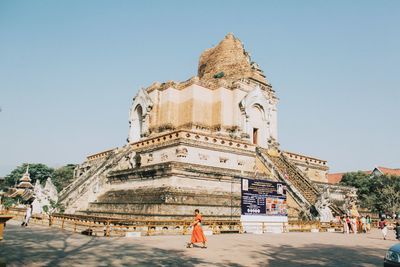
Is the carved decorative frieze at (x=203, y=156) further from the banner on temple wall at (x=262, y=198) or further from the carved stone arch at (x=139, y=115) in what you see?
the carved stone arch at (x=139, y=115)

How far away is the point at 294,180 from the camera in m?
25.5

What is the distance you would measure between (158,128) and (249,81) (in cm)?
973

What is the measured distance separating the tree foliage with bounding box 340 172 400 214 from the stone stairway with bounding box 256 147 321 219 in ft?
71.2

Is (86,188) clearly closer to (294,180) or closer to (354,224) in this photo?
(294,180)

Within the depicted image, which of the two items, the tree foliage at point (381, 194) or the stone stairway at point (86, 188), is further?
the tree foliage at point (381, 194)

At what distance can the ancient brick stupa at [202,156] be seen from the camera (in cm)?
2039

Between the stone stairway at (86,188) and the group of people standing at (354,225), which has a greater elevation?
the stone stairway at (86,188)

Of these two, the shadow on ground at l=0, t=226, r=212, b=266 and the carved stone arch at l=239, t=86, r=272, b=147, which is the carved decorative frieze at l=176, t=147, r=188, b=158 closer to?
the carved stone arch at l=239, t=86, r=272, b=147

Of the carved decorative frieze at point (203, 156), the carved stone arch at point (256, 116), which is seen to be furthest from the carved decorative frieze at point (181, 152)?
the carved stone arch at point (256, 116)

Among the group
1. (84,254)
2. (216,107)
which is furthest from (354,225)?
(84,254)

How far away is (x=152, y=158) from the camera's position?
24984mm

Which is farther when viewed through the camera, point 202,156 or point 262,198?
point 202,156

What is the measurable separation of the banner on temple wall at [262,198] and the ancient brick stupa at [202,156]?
2.25 metres

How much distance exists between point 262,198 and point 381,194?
32033 mm
